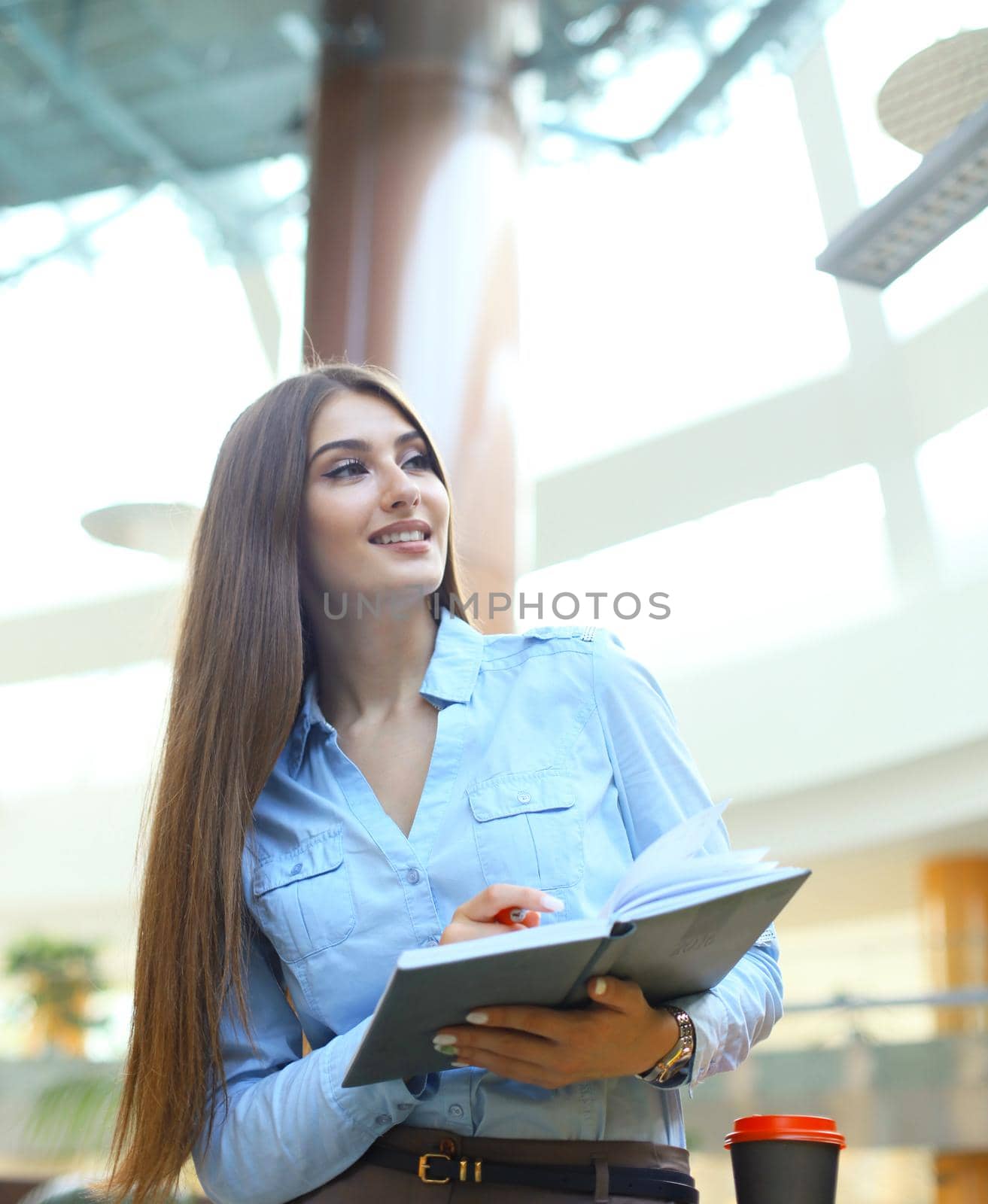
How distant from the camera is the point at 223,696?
1577 millimetres

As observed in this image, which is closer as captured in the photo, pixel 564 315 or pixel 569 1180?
pixel 569 1180

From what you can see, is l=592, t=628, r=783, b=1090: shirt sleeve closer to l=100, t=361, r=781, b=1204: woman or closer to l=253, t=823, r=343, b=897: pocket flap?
l=100, t=361, r=781, b=1204: woman

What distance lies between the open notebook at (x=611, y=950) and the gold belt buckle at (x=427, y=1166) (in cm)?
12

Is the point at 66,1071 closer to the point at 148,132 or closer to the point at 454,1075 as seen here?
the point at 148,132

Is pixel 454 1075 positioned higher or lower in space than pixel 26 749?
lower

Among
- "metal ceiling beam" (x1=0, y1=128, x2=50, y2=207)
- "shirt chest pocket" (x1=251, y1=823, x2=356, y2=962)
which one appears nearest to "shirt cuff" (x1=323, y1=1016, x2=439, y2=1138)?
"shirt chest pocket" (x1=251, y1=823, x2=356, y2=962)

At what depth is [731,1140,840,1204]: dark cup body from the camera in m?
1.27

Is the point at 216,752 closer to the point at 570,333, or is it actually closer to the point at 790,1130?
the point at 790,1130

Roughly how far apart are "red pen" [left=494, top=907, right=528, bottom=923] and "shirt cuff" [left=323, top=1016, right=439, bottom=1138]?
209 millimetres

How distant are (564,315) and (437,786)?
10.00 feet

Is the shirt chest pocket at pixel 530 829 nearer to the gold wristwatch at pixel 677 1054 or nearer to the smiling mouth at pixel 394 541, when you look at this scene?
the gold wristwatch at pixel 677 1054

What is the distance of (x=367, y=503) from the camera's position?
5.36 feet

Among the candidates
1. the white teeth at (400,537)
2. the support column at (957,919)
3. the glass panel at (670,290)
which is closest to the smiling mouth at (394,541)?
the white teeth at (400,537)

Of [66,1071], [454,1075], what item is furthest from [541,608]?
[66,1071]
